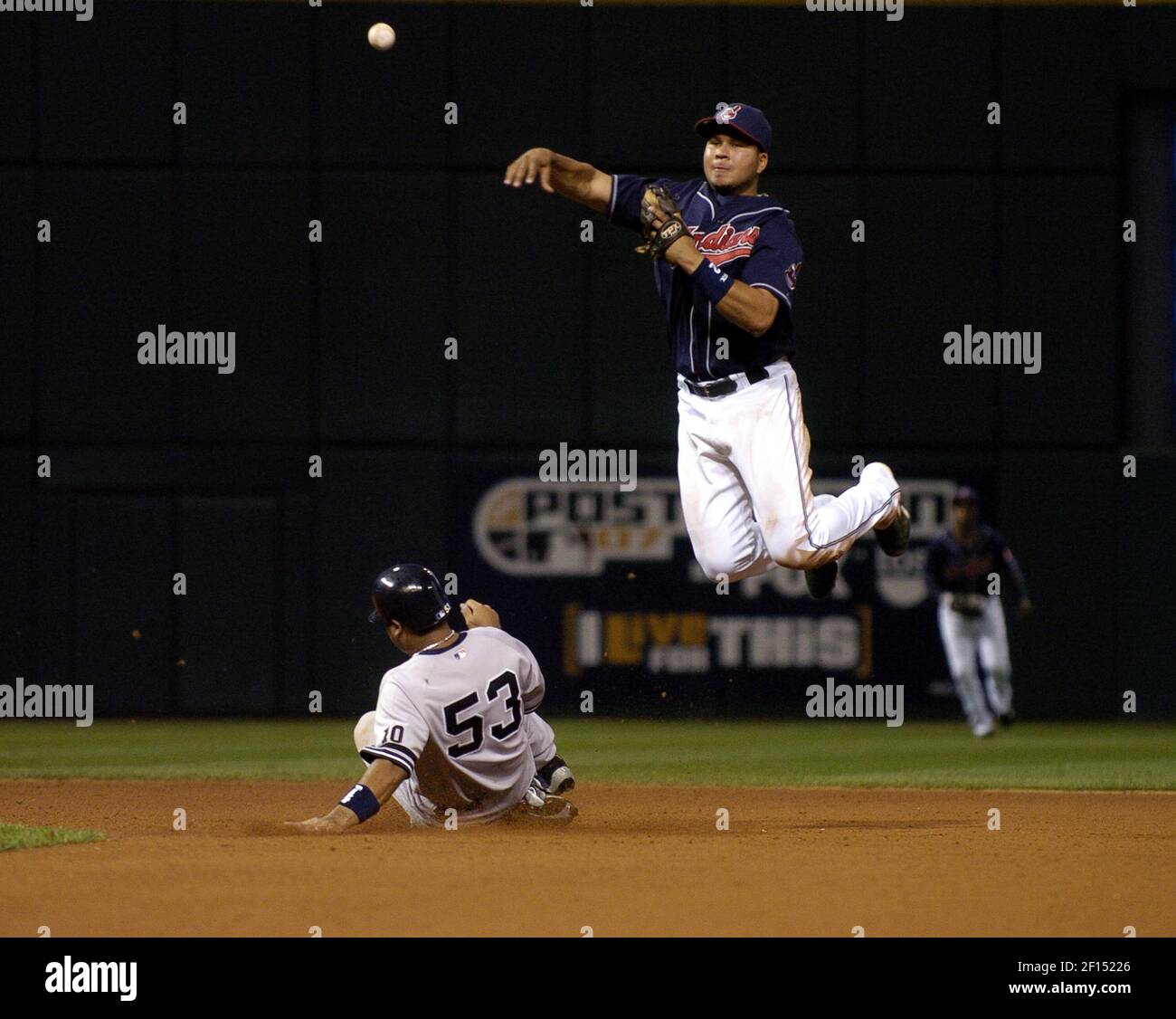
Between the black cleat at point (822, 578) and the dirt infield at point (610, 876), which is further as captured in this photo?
the black cleat at point (822, 578)

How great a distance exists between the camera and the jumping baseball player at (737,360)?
21.4 feet

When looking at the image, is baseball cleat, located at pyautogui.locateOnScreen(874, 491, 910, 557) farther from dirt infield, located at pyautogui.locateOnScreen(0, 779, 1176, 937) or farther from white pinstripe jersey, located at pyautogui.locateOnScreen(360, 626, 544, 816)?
white pinstripe jersey, located at pyautogui.locateOnScreen(360, 626, 544, 816)

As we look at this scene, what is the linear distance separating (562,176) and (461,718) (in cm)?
198

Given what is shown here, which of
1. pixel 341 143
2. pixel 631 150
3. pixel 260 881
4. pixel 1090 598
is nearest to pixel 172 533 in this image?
pixel 341 143

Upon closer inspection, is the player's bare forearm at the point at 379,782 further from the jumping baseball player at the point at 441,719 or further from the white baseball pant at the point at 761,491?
the white baseball pant at the point at 761,491

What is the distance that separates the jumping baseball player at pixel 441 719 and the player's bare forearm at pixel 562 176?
1.46m

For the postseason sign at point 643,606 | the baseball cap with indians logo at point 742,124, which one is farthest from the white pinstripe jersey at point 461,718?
the postseason sign at point 643,606

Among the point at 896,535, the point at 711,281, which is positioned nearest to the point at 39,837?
the point at 711,281

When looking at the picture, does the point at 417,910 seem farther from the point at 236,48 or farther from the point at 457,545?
the point at 236,48

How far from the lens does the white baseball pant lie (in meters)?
6.82

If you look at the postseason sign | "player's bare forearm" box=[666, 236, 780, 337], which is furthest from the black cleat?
the postseason sign

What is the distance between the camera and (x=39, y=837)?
6625 millimetres

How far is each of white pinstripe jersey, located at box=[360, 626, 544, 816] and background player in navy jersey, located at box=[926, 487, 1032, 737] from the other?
7138mm

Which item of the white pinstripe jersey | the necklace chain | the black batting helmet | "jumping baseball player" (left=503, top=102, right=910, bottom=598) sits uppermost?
"jumping baseball player" (left=503, top=102, right=910, bottom=598)
